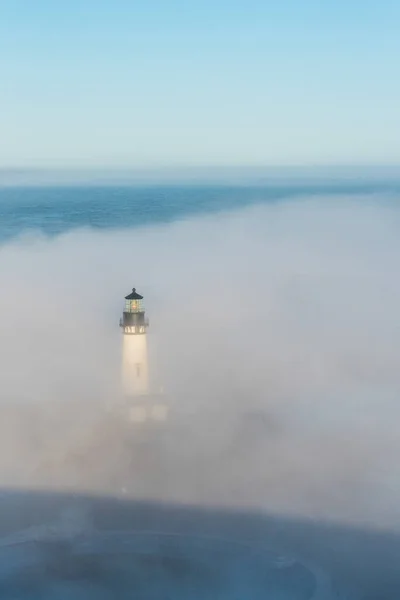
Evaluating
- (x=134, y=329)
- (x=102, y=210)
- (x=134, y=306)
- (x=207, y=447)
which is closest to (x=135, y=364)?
(x=134, y=329)

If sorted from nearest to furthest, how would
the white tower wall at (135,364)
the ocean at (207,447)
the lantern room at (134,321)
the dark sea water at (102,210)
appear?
1. the ocean at (207,447)
2. the lantern room at (134,321)
3. the white tower wall at (135,364)
4. the dark sea water at (102,210)

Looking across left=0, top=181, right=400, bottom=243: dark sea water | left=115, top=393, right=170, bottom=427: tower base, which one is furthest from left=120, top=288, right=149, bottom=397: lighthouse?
left=0, top=181, right=400, bottom=243: dark sea water

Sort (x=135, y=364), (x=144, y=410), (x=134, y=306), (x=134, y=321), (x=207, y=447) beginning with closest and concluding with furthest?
(x=207, y=447) < (x=144, y=410) < (x=134, y=321) < (x=134, y=306) < (x=135, y=364)

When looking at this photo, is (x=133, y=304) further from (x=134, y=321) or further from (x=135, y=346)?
(x=135, y=346)

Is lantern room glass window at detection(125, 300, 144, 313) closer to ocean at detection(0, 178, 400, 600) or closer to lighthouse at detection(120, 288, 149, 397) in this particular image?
lighthouse at detection(120, 288, 149, 397)

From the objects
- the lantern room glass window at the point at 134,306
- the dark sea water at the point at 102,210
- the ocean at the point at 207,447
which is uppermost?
the dark sea water at the point at 102,210

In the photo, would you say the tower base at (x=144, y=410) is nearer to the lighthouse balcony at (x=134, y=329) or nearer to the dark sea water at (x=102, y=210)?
the lighthouse balcony at (x=134, y=329)

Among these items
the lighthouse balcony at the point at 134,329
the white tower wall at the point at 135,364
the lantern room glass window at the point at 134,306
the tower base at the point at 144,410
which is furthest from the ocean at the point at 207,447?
the lantern room glass window at the point at 134,306
